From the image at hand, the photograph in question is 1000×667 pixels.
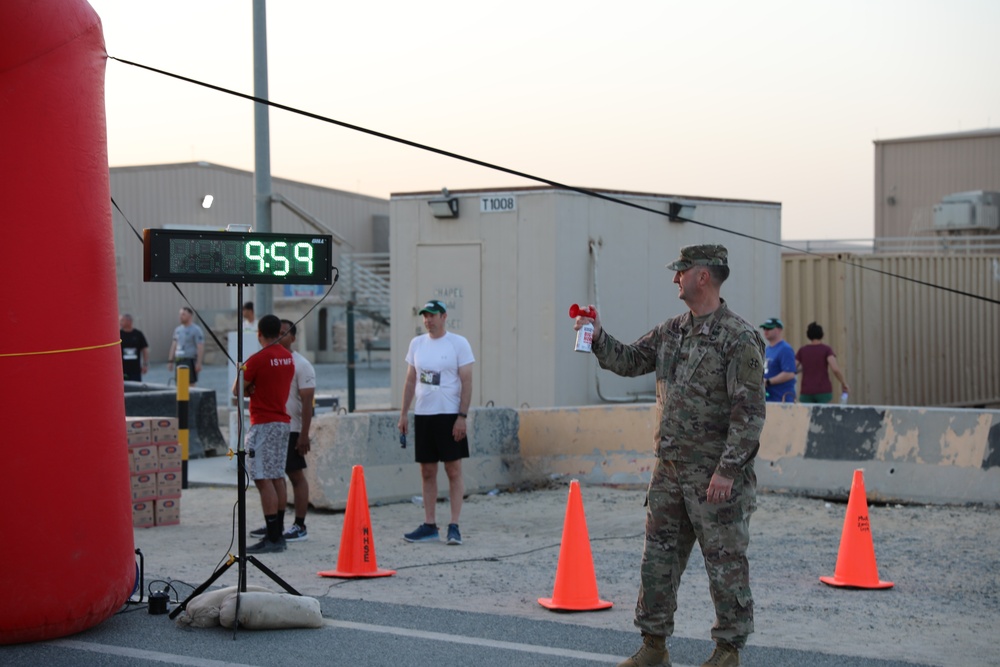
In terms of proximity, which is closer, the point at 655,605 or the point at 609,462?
the point at 655,605

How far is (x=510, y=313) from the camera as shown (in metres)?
15.5

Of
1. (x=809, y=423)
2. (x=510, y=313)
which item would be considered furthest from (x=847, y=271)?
(x=809, y=423)

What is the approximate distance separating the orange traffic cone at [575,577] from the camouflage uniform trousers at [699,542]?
145 centimetres

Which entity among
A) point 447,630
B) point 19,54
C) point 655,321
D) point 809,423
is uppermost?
point 19,54

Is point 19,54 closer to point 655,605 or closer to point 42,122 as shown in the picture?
point 42,122

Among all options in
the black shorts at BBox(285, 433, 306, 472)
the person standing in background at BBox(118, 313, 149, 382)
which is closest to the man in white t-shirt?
the black shorts at BBox(285, 433, 306, 472)

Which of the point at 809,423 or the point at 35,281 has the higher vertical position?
the point at 35,281

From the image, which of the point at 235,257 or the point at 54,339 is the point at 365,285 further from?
the point at 54,339

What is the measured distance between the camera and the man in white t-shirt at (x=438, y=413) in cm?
987

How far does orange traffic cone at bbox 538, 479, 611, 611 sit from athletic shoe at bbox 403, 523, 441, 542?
7.95ft

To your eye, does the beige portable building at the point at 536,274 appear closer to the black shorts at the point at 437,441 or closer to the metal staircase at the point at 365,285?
the black shorts at the point at 437,441

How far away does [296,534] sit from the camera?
998 centimetres

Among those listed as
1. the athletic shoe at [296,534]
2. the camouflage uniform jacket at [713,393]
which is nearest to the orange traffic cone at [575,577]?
the camouflage uniform jacket at [713,393]

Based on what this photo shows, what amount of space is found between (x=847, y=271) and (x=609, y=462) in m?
10.1
